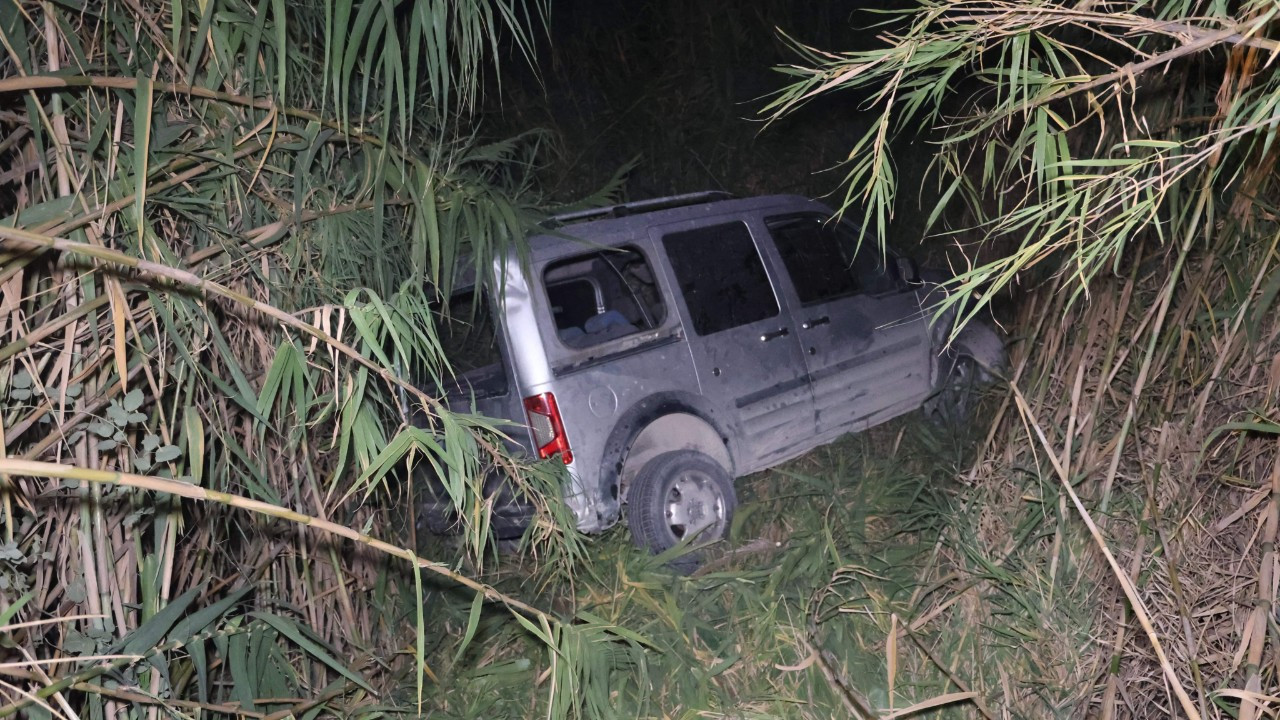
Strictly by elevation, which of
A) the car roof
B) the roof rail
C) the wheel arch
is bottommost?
the wheel arch

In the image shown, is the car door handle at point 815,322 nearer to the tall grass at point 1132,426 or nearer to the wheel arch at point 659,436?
the wheel arch at point 659,436

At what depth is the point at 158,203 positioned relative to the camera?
267cm

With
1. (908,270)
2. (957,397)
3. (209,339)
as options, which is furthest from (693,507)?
(209,339)

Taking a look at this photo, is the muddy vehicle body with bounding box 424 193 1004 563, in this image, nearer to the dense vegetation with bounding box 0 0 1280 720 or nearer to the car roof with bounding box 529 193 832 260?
the car roof with bounding box 529 193 832 260

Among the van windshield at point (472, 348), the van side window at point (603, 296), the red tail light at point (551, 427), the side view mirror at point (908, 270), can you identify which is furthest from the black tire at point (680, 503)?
the side view mirror at point (908, 270)

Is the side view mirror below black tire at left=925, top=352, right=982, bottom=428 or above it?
above

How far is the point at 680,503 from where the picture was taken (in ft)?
14.7

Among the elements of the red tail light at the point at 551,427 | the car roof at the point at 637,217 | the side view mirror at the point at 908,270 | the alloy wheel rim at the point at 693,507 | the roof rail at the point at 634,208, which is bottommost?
the alloy wheel rim at the point at 693,507

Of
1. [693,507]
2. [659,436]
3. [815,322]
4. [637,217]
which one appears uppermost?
[637,217]

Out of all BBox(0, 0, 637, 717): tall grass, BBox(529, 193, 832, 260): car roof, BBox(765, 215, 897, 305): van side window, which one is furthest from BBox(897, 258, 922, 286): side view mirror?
BBox(0, 0, 637, 717): tall grass

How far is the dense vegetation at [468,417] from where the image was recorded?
2.17 m

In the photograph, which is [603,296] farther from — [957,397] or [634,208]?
[957,397]

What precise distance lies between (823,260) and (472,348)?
78.0 inches

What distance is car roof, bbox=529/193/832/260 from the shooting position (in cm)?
421
